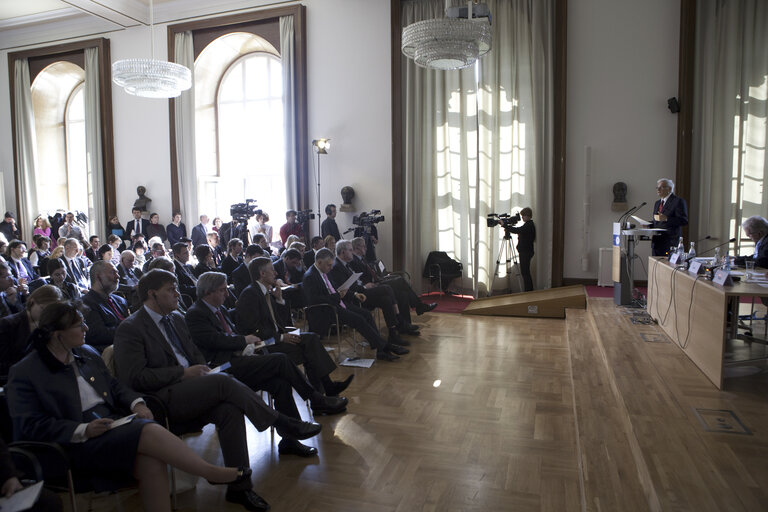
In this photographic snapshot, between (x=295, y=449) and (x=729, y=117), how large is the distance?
305 inches

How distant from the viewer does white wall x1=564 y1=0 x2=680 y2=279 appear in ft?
25.9

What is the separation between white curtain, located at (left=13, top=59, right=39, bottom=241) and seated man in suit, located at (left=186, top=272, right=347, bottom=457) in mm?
10908

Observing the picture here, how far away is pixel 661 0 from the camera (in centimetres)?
782

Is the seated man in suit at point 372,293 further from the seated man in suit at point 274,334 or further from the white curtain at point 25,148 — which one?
the white curtain at point 25,148

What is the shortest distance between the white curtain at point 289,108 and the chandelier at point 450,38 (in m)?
4.45

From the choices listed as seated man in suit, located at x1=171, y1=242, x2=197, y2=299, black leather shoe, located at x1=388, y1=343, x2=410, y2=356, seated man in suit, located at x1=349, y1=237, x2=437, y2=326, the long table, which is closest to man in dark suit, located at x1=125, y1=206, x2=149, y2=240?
seated man in suit, located at x1=171, y1=242, x2=197, y2=299

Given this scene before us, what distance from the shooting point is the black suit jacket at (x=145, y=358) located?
105 inches

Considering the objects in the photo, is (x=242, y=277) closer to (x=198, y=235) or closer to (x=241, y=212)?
(x=241, y=212)

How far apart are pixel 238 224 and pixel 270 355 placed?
5.73 m

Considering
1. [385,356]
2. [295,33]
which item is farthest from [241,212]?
[385,356]

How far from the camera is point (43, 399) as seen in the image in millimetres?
2211

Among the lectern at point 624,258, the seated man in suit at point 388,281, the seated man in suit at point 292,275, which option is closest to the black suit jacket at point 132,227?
the seated man in suit at point 292,275

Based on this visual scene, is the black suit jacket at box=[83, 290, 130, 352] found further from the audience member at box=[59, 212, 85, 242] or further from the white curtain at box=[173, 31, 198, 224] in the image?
the white curtain at box=[173, 31, 198, 224]

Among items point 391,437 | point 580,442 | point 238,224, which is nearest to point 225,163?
point 238,224
